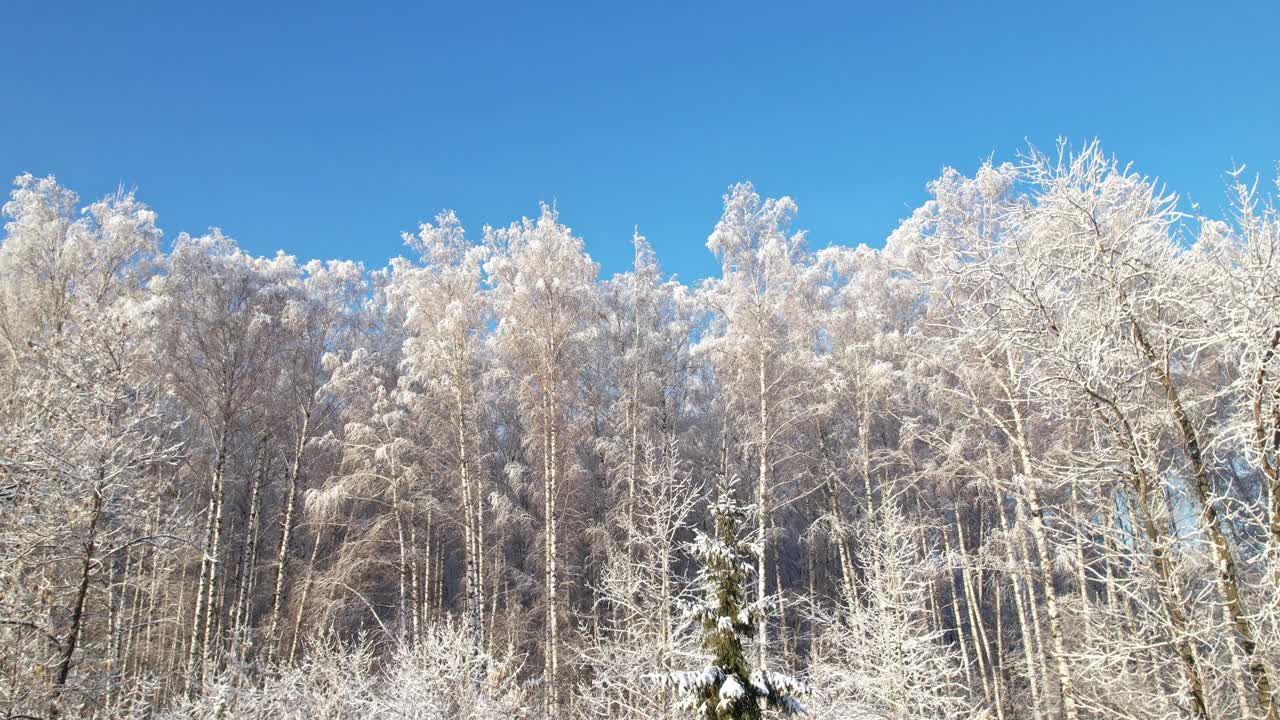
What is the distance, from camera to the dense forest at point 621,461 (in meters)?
5.66

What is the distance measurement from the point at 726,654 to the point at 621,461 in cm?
1088

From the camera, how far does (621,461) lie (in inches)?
768

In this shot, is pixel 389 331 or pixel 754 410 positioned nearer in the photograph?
pixel 754 410

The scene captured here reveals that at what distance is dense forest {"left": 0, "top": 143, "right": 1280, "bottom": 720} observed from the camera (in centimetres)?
566

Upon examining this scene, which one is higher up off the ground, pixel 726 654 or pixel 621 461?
pixel 621 461

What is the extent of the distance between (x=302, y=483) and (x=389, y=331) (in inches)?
275

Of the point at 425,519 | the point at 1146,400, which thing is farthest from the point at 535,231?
the point at 1146,400

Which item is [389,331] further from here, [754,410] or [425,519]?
[754,410]

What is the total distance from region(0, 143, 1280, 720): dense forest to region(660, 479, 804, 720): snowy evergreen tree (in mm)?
55

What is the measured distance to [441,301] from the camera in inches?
683

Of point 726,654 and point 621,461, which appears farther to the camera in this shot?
point 621,461

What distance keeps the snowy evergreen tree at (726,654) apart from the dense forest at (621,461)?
0.06 meters

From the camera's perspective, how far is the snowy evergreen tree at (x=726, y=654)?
8391 mm

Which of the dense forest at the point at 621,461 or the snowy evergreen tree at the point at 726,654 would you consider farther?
the snowy evergreen tree at the point at 726,654
